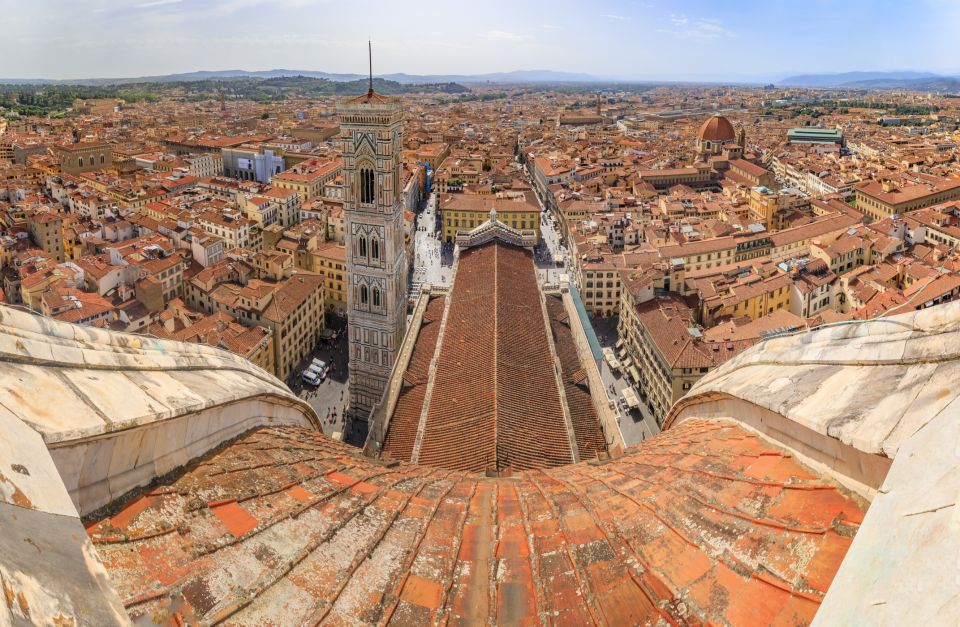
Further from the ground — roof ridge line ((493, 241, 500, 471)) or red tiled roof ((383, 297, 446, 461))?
roof ridge line ((493, 241, 500, 471))

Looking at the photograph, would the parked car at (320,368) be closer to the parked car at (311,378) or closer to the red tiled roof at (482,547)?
the parked car at (311,378)

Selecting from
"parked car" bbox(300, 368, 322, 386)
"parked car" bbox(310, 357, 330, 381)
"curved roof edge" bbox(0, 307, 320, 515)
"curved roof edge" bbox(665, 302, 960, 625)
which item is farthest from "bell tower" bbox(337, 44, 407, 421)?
"curved roof edge" bbox(665, 302, 960, 625)

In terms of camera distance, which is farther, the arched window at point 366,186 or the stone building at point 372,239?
the arched window at point 366,186

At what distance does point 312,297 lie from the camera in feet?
96.4

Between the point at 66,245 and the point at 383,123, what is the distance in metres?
27.1

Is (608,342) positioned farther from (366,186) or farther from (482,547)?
(482,547)

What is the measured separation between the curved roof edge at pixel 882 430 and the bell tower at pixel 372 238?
17.3 metres

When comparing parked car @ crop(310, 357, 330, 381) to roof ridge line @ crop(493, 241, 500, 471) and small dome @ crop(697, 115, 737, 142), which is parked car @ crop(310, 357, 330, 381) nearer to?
roof ridge line @ crop(493, 241, 500, 471)

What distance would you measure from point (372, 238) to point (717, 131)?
6304cm

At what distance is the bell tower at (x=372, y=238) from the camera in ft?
67.1

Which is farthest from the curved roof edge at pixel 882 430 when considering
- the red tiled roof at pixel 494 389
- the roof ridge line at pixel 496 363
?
the red tiled roof at pixel 494 389

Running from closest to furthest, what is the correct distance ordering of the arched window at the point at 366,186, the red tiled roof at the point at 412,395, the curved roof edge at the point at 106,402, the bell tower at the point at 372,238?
the curved roof edge at the point at 106,402
the red tiled roof at the point at 412,395
the bell tower at the point at 372,238
the arched window at the point at 366,186

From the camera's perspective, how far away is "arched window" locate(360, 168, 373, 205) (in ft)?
68.9

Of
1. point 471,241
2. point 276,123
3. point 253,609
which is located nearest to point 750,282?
point 471,241
